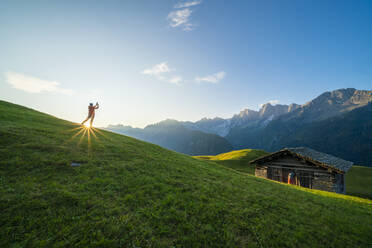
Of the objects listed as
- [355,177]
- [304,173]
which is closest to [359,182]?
[355,177]

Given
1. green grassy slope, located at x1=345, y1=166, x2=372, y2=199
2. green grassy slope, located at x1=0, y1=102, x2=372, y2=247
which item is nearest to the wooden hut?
green grassy slope, located at x1=0, y1=102, x2=372, y2=247

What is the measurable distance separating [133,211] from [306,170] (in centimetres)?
2978

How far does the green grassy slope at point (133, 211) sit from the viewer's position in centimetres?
546

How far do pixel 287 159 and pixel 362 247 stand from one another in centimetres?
2283

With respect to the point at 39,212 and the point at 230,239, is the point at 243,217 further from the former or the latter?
the point at 39,212

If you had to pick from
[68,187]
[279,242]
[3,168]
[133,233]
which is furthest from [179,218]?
[3,168]

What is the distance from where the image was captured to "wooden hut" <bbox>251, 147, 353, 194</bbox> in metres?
23.3

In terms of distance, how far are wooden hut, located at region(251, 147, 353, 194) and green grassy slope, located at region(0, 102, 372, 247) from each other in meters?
13.8

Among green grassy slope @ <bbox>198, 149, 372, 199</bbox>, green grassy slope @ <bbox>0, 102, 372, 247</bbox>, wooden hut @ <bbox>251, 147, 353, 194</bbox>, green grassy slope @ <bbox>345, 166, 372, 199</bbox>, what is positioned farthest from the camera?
green grassy slope @ <bbox>198, 149, 372, 199</bbox>

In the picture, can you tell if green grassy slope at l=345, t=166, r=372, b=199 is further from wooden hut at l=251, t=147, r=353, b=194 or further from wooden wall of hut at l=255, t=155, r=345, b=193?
wooden wall of hut at l=255, t=155, r=345, b=193

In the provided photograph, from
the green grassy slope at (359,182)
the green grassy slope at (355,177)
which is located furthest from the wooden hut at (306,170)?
the green grassy slope at (359,182)

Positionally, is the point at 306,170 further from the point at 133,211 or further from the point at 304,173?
the point at 133,211

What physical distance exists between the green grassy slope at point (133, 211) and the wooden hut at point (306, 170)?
1377 centimetres

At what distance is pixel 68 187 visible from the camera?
789 cm
